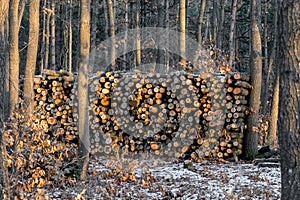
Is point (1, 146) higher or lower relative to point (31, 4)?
lower

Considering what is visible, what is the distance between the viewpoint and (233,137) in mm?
9703

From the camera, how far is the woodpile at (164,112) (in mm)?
9656

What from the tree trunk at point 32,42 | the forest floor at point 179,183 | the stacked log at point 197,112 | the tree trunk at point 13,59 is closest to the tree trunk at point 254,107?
the stacked log at point 197,112

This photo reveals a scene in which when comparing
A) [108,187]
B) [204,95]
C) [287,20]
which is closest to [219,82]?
[204,95]

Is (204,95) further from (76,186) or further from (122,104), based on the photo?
(76,186)

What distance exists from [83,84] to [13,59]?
53.7 inches

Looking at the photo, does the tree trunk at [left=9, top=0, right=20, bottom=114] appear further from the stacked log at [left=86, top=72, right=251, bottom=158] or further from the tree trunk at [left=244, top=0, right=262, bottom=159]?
the tree trunk at [left=244, top=0, right=262, bottom=159]

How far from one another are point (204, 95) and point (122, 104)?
6.45 feet

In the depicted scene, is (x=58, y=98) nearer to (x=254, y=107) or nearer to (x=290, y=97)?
(x=254, y=107)

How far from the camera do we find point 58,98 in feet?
33.4

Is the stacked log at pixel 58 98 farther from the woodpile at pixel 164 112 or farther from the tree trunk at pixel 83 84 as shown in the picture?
the tree trunk at pixel 83 84

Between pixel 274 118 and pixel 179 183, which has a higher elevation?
pixel 274 118

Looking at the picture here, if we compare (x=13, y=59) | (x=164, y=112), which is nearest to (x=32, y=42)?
(x=13, y=59)

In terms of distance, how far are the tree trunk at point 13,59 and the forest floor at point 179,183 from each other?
6.14 feet
